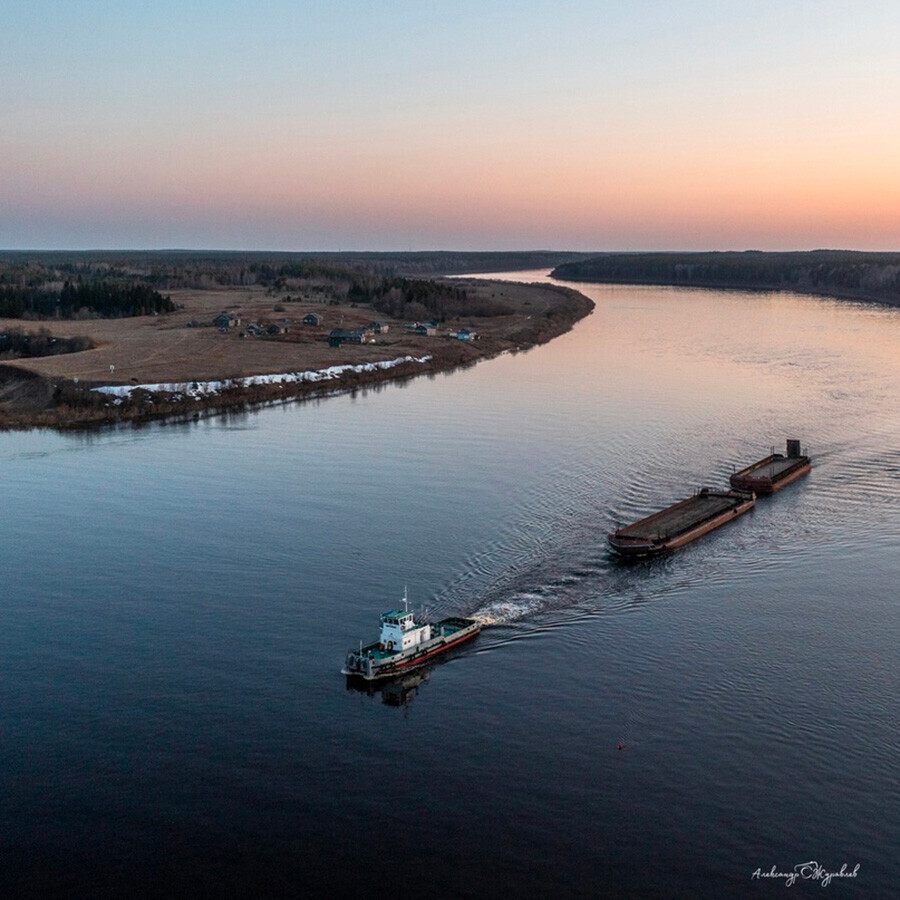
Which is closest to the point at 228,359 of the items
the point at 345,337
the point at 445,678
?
the point at 345,337

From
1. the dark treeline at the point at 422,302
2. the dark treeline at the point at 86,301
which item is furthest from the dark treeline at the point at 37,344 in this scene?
the dark treeline at the point at 422,302

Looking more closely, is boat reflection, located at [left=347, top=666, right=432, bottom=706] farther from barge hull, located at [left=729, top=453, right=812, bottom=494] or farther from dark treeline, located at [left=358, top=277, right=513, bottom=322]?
dark treeline, located at [left=358, top=277, right=513, bottom=322]

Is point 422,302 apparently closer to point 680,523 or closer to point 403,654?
point 680,523

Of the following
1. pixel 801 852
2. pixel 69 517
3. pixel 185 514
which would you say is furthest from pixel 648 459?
pixel 801 852

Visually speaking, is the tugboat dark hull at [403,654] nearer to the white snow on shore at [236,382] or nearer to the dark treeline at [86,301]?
the white snow on shore at [236,382]

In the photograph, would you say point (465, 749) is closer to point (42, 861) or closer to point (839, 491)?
point (42, 861)

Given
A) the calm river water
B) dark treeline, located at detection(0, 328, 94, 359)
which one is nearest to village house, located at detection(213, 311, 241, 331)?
dark treeline, located at detection(0, 328, 94, 359)
